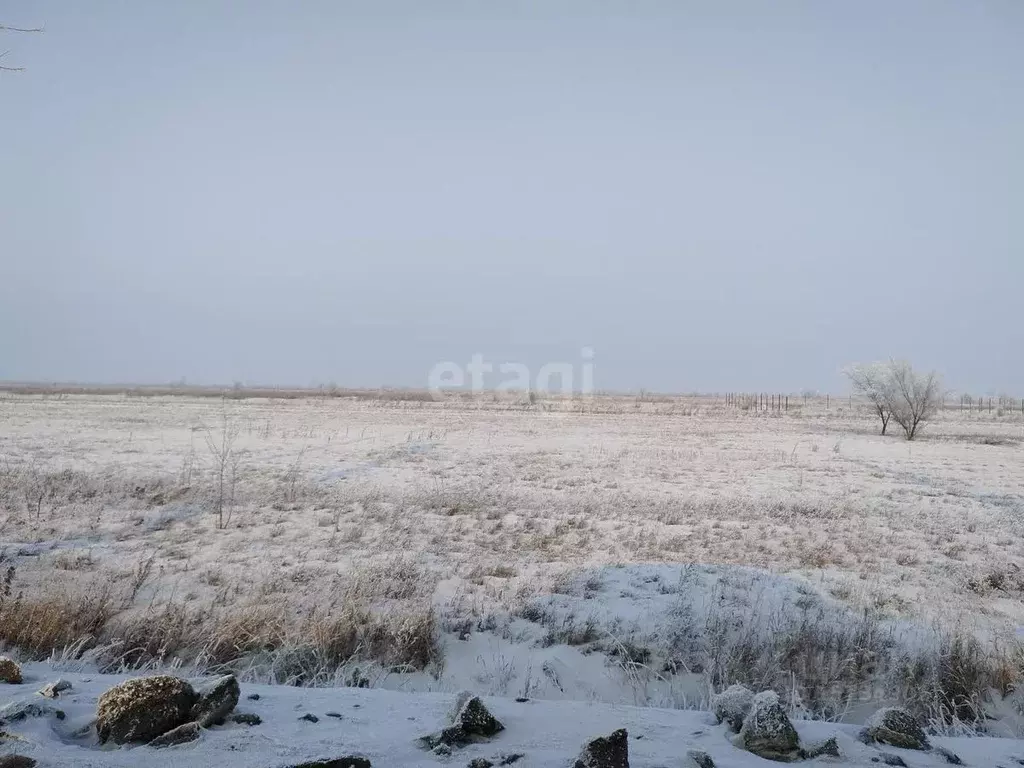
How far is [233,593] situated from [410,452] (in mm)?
12596

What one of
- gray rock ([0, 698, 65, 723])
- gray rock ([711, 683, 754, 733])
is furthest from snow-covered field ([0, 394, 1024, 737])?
gray rock ([0, 698, 65, 723])

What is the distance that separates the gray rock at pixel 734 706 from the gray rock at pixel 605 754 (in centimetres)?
89

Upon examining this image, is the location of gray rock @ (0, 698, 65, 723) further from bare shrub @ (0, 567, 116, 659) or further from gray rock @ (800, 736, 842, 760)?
gray rock @ (800, 736, 842, 760)

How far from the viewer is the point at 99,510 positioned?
917cm

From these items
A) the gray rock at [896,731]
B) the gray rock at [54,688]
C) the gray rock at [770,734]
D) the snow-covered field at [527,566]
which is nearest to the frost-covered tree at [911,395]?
the snow-covered field at [527,566]

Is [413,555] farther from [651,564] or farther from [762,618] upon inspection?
[762,618]

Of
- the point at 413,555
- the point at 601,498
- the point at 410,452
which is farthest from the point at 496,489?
the point at 410,452

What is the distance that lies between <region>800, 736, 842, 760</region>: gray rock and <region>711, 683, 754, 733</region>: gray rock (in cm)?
30

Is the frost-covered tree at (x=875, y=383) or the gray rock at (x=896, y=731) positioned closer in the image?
the gray rock at (x=896, y=731)

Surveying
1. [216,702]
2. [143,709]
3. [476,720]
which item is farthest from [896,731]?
[143,709]

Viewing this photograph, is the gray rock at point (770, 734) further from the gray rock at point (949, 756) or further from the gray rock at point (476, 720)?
the gray rock at point (476, 720)

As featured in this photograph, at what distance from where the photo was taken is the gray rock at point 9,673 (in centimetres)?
306

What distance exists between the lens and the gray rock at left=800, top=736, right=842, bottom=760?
8.38 feet

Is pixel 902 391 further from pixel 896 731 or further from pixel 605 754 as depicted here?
pixel 605 754
